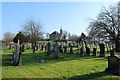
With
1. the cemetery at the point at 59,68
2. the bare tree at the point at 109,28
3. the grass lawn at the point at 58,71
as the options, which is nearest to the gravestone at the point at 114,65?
the cemetery at the point at 59,68

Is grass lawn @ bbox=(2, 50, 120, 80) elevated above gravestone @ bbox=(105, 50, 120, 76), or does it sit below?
below

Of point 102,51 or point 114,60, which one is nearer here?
point 114,60

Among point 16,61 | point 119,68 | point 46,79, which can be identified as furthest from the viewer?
point 16,61

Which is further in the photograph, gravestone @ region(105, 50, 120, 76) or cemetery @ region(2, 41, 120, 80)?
gravestone @ region(105, 50, 120, 76)

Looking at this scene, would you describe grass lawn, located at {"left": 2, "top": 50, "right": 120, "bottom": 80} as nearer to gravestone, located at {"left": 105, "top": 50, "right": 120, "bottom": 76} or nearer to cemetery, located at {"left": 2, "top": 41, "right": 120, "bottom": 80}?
cemetery, located at {"left": 2, "top": 41, "right": 120, "bottom": 80}

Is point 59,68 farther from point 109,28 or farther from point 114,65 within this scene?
point 109,28

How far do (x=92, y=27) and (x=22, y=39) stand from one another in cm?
2690

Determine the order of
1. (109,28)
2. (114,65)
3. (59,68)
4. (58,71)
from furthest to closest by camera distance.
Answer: (109,28) → (59,68) → (58,71) → (114,65)

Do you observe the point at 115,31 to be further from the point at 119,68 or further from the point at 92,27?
the point at 119,68

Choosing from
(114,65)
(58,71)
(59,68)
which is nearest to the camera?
(114,65)

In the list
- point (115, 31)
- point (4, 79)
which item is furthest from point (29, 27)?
point (4, 79)

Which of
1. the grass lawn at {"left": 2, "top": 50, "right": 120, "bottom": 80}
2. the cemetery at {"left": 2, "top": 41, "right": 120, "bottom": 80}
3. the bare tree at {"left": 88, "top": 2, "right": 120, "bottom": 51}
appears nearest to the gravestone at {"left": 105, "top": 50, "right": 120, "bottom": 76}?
the cemetery at {"left": 2, "top": 41, "right": 120, "bottom": 80}

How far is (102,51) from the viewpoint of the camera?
18.6 m

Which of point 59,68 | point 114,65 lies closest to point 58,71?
point 59,68
